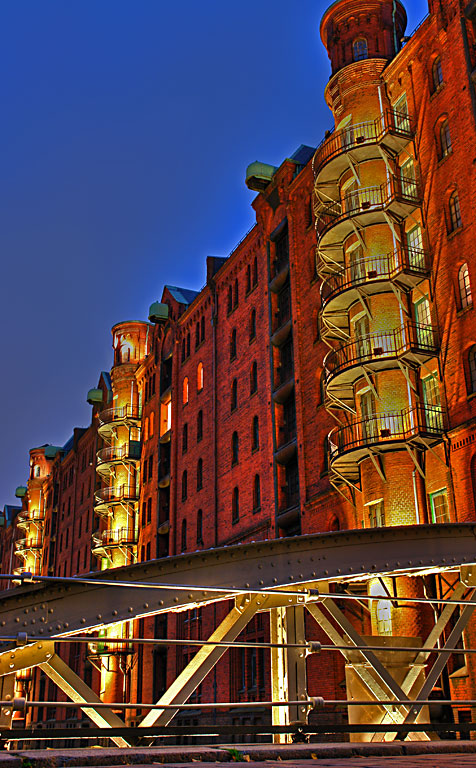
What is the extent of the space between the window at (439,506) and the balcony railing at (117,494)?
97.2 feet

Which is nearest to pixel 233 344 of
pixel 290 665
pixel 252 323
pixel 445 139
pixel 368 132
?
pixel 252 323

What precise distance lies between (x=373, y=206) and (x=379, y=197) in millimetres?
467

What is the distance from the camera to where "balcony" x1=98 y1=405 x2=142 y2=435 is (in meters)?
50.5

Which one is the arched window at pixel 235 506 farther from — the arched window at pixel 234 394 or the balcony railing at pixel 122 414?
the balcony railing at pixel 122 414

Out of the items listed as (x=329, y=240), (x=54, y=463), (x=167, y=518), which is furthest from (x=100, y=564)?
(x=329, y=240)

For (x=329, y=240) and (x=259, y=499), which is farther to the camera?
(x=259, y=499)

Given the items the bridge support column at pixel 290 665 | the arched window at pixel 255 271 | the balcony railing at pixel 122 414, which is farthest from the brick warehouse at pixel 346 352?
the balcony railing at pixel 122 414

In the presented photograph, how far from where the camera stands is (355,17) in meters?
27.0

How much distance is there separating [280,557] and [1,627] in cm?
312

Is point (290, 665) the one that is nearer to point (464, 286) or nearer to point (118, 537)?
point (464, 286)

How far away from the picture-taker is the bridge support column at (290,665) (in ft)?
28.9

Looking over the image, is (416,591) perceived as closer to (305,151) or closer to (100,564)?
(305,151)

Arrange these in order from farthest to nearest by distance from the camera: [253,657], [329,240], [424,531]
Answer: [253,657] → [329,240] → [424,531]

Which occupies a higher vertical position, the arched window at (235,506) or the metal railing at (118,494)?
the metal railing at (118,494)
